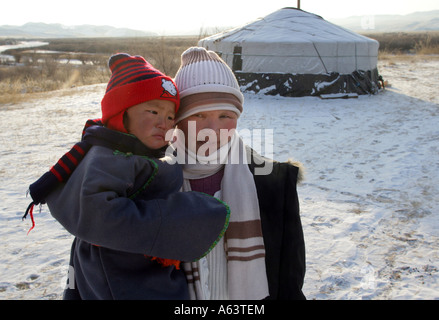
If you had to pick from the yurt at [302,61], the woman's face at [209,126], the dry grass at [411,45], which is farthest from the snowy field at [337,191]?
the dry grass at [411,45]

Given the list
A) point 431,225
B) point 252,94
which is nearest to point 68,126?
point 252,94

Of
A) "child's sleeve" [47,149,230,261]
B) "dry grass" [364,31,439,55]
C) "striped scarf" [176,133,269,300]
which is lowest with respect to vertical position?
"striped scarf" [176,133,269,300]

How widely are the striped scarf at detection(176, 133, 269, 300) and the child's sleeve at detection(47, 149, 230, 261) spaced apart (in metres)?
0.24

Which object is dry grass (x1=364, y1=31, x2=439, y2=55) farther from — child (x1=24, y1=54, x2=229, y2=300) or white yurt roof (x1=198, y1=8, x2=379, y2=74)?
child (x1=24, y1=54, x2=229, y2=300)

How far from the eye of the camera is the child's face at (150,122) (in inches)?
47.3

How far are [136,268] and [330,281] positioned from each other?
2033 mm

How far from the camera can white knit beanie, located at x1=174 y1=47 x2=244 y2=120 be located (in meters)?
1.33

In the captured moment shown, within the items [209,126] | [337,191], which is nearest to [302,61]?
[337,191]

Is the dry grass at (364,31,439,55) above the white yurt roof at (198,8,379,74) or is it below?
above
